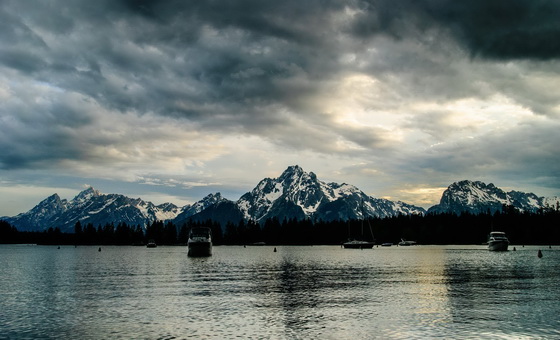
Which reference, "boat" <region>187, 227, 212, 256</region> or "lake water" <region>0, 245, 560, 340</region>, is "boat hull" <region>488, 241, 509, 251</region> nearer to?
"boat" <region>187, 227, 212, 256</region>

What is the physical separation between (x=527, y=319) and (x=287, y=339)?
20089 millimetres

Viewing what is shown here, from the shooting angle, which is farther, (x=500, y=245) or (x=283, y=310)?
(x=500, y=245)

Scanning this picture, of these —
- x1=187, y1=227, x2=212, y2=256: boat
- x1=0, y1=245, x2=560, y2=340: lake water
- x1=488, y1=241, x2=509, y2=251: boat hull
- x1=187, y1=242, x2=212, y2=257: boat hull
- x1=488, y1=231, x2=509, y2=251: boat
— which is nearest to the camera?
x1=0, y1=245, x2=560, y2=340: lake water

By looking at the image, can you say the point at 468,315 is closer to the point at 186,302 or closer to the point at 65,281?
the point at 186,302

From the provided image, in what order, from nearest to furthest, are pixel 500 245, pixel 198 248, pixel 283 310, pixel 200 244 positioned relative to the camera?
pixel 283 310, pixel 200 244, pixel 198 248, pixel 500 245

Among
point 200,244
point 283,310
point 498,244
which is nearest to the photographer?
point 283,310

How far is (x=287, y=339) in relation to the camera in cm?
3097

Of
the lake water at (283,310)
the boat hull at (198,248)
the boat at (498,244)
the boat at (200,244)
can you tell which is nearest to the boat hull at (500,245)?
the boat at (498,244)

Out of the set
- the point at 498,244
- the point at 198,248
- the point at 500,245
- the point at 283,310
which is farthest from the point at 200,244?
the point at 500,245

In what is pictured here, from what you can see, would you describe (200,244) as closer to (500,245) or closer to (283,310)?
(283,310)

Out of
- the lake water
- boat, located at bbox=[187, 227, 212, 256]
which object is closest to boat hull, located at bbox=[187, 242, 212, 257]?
boat, located at bbox=[187, 227, 212, 256]

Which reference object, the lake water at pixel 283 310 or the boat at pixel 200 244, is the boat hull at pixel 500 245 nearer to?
the boat at pixel 200 244

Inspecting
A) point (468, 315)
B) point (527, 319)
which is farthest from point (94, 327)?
point (527, 319)

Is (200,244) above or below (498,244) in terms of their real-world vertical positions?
above
